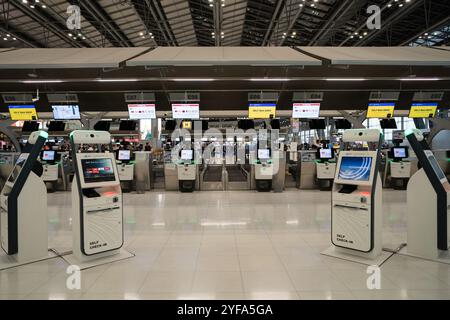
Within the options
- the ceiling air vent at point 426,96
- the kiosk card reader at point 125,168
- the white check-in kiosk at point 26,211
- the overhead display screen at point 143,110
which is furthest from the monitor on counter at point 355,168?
the kiosk card reader at point 125,168

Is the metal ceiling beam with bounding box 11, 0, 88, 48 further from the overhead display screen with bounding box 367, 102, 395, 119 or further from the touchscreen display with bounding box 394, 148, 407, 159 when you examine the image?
the touchscreen display with bounding box 394, 148, 407, 159

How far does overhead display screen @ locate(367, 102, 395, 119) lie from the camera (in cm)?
866

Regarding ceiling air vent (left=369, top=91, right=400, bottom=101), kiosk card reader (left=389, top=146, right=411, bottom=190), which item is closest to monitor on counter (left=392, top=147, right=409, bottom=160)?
kiosk card reader (left=389, top=146, right=411, bottom=190)

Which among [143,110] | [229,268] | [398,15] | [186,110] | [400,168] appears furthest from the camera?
[398,15]

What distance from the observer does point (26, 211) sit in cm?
362

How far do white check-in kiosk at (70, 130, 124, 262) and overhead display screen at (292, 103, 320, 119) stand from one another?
20.1 ft

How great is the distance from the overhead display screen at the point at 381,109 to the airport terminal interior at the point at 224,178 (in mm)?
37

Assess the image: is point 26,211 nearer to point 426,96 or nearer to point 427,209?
point 427,209

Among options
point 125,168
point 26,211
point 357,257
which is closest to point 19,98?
point 125,168

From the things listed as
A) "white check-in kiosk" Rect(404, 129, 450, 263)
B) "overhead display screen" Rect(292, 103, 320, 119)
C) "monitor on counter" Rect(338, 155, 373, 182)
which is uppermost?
"overhead display screen" Rect(292, 103, 320, 119)

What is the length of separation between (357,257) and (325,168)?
244 inches

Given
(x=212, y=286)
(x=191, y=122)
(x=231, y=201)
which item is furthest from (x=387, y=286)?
(x=191, y=122)

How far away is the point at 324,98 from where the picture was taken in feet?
30.9

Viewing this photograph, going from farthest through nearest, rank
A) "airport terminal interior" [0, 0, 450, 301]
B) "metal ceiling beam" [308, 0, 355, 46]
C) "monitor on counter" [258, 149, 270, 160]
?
1. "metal ceiling beam" [308, 0, 355, 46]
2. "monitor on counter" [258, 149, 270, 160]
3. "airport terminal interior" [0, 0, 450, 301]
